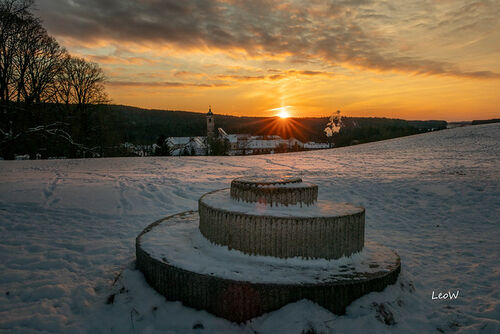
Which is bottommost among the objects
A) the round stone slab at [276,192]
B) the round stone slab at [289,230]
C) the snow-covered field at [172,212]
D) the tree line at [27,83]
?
the snow-covered field at [172,212]

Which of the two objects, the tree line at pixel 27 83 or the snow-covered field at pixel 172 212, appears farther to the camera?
the tree line at pixel 27 83

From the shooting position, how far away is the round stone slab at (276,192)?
5.20 meters

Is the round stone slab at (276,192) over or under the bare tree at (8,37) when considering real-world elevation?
under

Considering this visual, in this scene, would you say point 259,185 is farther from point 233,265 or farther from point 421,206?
point 421,206

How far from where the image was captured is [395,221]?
9234 millimetres

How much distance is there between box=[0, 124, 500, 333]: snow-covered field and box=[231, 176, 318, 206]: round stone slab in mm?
1802

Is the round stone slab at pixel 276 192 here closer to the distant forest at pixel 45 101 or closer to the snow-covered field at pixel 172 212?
the snow-covered field at pixel 172 212

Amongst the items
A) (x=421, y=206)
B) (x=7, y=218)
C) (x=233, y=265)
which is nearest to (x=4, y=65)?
(x=7, y=218)

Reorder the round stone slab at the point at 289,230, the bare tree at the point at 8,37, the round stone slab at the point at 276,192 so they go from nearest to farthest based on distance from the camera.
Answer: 1. the round stone slab at the point at 289,230
2. the round stone slab at the point at 276,192
3. the bare tree at the point at 8,37

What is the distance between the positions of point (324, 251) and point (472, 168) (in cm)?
1400

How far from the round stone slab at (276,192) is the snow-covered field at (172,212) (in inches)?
70.9

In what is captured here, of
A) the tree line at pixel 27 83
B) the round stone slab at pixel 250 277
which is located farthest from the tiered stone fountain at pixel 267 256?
the tree line at pixel 27 83

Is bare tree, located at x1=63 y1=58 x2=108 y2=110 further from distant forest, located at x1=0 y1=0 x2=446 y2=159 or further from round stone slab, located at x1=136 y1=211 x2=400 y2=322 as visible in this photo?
round stone slab, located at x1=136 y1=211 x2=400 y2=322

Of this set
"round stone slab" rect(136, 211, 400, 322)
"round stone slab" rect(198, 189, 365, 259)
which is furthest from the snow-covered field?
"round stone slab" rect(198, 189, 365, 259)
